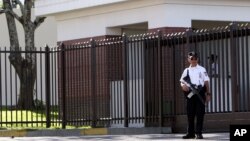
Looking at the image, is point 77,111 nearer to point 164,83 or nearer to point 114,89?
point 114,89

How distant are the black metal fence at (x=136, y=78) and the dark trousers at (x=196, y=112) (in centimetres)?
186

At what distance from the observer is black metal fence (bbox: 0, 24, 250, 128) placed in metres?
18.7

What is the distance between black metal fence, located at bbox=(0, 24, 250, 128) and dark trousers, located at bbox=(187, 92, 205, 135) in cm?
186

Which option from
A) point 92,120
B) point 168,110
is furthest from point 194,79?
point 92,120

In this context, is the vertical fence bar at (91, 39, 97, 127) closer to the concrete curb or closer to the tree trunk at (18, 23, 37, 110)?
the concrete curb

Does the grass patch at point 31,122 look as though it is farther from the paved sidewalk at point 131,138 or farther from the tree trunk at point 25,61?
the paved sidewalk at point 131,138

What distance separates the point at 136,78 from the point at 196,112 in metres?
4.21

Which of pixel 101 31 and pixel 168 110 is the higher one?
pixel 101 31

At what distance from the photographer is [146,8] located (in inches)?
915

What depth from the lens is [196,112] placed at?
1686cm

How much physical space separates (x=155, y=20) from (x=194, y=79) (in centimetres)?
628

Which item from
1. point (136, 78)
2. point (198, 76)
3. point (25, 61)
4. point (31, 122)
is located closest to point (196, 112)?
point (198, 76)

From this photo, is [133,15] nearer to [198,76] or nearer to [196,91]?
[198,76]

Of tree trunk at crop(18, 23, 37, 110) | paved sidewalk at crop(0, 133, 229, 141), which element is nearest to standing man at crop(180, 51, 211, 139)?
paved sidewalk at crop(0, 133, 229, 141)
